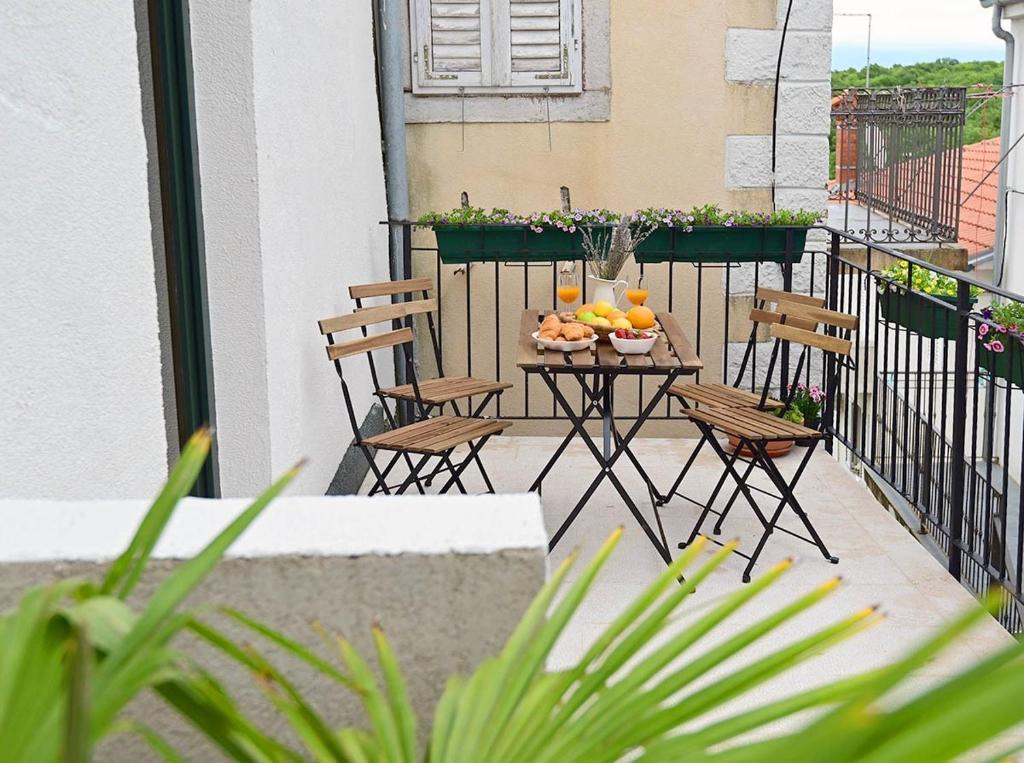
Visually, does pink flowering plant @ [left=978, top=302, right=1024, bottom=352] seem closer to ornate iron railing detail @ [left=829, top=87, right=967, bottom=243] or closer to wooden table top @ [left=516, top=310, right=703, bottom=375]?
wooden table top @ [left=516, top=310, right=703, bottom=375]

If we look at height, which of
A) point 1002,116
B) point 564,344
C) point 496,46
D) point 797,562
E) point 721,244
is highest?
point 496,46

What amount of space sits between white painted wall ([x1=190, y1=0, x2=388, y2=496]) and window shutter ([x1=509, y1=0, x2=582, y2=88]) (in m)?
1.65

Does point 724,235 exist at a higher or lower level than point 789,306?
higher

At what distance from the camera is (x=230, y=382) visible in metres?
4.12

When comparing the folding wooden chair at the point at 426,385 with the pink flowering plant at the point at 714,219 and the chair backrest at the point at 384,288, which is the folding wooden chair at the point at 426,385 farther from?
the pink flowering plant at the point at 714,219

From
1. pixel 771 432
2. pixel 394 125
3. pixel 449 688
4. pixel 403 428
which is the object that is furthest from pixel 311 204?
pixel 449 688

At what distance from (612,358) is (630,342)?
0.30 feet

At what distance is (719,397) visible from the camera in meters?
5.27

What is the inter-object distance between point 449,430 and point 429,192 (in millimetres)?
2578

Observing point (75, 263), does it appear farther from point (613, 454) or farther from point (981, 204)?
point (981, 204)

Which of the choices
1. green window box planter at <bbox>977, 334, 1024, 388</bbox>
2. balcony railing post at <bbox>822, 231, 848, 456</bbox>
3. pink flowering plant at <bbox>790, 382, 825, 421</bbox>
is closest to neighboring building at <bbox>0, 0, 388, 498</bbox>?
pink flowering plant at <bbox>790, 382, 825, 421</bbox>

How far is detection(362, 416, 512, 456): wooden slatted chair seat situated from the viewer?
459 cm

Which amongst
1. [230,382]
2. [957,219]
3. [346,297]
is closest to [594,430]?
[346,297]

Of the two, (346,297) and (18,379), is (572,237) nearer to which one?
(346,297)
